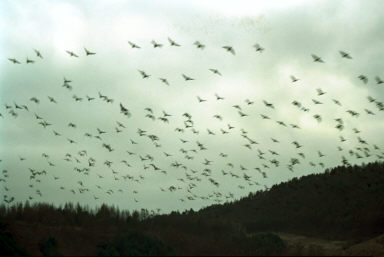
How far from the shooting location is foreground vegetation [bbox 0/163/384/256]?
2547 centimetres

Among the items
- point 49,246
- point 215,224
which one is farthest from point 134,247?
point 215,224

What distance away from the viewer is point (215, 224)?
117 ft

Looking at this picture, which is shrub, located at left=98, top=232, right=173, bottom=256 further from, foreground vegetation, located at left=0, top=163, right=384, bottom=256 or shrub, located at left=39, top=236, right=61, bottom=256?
shrub, located at left=39, top=236, right=61, bottom=256

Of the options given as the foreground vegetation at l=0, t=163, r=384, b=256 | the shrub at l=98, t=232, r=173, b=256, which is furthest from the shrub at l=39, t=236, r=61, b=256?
the shrub at l=98, t=232, r=173, b=256

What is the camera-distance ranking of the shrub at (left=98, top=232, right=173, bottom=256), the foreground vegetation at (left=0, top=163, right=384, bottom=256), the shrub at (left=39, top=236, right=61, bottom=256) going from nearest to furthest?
the shrub at (left=98, top=232, right=173, bottom=256)
the shrub at (left=39, top=236, right=61, bottom=256)
the foreground vegetation at (left=0, top=163, right=384, bottom=256)

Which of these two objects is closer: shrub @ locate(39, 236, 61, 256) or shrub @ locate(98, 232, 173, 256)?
shrub @ locate(98, 232, 173, 256)

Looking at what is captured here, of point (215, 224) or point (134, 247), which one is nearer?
point (134, 247)

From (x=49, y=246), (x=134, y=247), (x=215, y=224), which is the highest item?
(x=215, y=224)

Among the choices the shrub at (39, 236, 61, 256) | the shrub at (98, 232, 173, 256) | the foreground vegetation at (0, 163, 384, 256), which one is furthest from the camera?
the foreground vegetation at (0, 163, 384, 256)

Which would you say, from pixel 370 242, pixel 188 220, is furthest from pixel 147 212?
pixel 370 242

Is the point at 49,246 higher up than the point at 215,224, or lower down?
lower down

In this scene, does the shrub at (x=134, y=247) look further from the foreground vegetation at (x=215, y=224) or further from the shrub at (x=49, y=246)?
the shrub at (x=49, y=246)

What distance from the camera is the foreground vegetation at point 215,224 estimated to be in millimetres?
25469

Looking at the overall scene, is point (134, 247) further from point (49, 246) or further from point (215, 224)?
point (215, 224)
